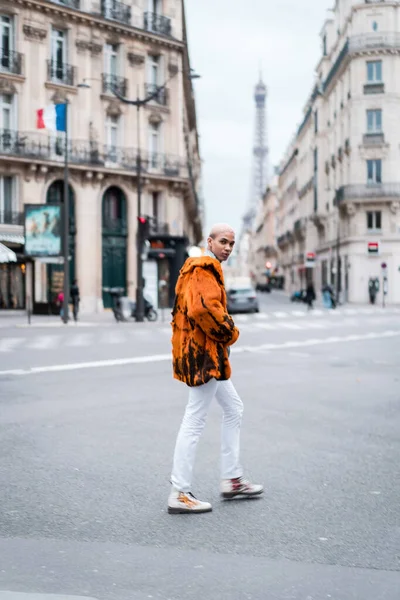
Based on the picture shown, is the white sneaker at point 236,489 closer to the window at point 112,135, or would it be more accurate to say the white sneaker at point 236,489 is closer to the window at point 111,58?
the window at point 112,135

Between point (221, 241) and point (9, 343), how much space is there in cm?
1498

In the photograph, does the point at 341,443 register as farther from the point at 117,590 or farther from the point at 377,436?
the point at 117,590

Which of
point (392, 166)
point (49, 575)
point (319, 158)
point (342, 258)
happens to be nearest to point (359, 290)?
point (342, 258)

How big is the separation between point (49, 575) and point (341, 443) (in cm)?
395

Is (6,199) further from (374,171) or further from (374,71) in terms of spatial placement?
(374,71)

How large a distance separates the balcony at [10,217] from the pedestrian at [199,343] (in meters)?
33.1

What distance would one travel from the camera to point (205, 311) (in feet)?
16.1

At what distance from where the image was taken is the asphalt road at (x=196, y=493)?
383cm

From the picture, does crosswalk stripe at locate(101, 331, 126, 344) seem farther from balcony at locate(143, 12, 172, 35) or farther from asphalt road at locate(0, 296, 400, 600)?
balcony at locate(143, 12, 172, 35)

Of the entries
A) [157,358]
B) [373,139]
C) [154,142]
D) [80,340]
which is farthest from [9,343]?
[373,139]

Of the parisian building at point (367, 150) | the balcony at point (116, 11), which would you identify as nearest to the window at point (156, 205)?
the balcony at point (116, 11)

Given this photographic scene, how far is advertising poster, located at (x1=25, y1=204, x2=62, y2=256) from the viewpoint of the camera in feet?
100

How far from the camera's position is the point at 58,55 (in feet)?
129

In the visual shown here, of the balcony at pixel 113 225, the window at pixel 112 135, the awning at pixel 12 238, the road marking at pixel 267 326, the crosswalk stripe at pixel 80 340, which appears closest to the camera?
the crosswalk stripe at pixel 80 340
